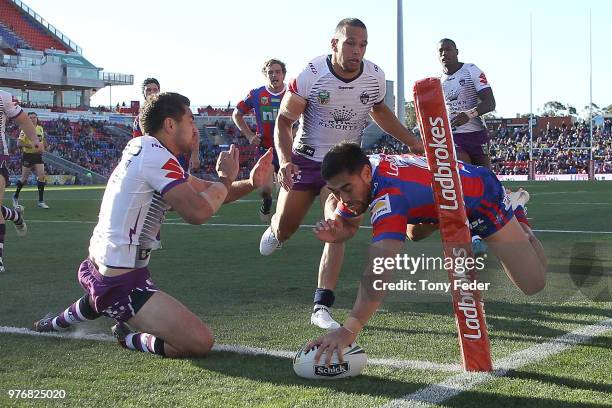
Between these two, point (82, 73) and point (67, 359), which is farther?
point (82, 73)

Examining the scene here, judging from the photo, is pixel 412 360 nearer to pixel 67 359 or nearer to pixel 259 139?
pixel 67 359

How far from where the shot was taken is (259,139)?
1220 cm

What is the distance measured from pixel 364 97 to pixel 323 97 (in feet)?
1.10

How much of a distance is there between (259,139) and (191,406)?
8.87m

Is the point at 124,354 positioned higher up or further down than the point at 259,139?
further down

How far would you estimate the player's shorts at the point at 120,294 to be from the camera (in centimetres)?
457

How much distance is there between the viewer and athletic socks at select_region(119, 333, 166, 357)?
4.54 meters

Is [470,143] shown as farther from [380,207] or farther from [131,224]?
[131,224]

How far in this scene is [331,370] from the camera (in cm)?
394

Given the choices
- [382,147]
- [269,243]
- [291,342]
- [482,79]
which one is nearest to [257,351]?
[291,342]

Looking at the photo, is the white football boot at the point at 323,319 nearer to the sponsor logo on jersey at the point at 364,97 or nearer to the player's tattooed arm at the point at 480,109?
the sponsor logo on jersey at the point at 364,97

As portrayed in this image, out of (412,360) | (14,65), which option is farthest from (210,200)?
(14,65)

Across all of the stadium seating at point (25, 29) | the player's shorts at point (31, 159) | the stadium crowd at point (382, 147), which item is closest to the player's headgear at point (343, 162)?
the player's shorts at point (31, 159)

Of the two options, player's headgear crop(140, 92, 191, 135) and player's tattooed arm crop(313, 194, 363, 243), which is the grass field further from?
player's headgear crop(140, 92, 191, 135)
